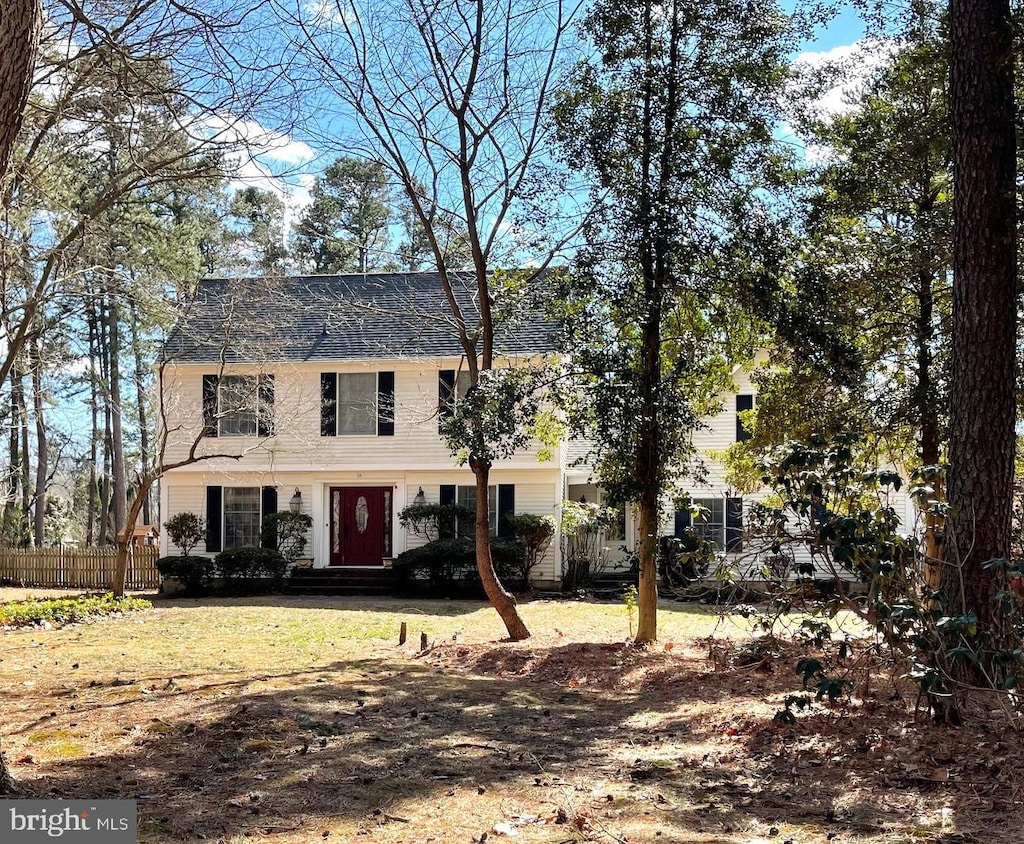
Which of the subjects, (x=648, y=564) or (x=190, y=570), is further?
(x=190, y=570)

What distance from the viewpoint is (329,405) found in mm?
23781

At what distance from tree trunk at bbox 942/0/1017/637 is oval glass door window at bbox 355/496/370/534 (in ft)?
57.9

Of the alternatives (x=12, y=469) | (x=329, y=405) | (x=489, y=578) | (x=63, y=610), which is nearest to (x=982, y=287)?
(x=489, y=578)

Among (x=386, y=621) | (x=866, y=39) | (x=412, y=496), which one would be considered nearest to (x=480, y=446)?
(x=386, y=621)

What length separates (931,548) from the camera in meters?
9.04

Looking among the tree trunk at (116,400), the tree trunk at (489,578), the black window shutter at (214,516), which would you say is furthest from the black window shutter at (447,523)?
the tree trunk at (116,400)

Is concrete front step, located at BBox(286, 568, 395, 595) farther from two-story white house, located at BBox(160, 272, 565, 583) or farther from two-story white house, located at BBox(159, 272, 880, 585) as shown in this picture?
two-story white house, located at BBox(160, 272, 565, 583)

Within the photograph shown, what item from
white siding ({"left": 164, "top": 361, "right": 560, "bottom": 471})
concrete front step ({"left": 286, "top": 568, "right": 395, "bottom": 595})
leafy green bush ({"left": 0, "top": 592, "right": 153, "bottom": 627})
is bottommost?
concrete front step ({"left": 286, "top": 568, "right": 395, "bottom": 595})

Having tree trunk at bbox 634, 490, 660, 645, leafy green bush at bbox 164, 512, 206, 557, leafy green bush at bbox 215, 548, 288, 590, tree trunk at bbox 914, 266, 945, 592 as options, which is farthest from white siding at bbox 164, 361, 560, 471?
tree trunk at bbox 914, 266, 945, 592

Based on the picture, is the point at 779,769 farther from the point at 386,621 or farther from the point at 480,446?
the point at 386,621

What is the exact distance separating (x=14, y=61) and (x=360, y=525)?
19.9 meters

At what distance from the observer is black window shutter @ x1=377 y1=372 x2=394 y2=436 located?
77.0 feet

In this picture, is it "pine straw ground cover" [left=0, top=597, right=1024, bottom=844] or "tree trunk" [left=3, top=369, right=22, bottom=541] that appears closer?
"pine straw ground cover" [left=0, top=597, right=1024, bottom=844]

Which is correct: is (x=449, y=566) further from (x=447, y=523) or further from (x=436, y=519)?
(x=436, y=519)
